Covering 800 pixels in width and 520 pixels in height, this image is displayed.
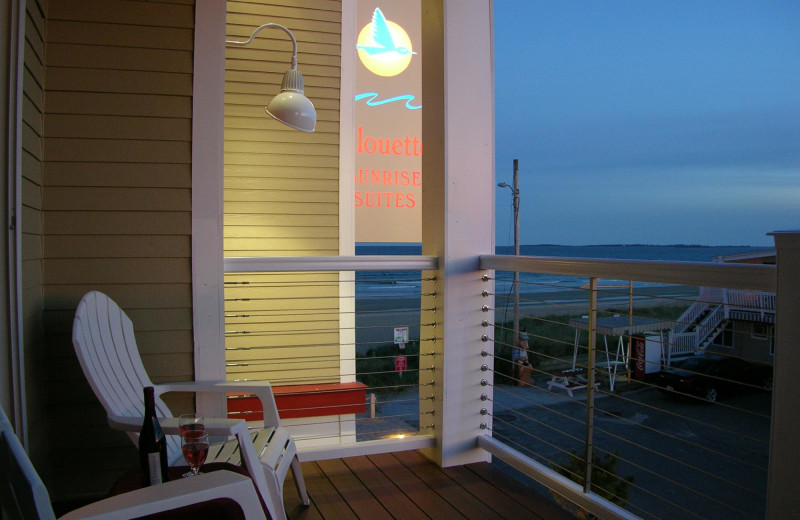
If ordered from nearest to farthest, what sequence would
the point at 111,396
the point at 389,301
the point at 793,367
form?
the point at 793,367
the point at 111,396
the point at 389,301

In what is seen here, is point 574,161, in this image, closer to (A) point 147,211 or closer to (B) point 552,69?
(B) point 552,69

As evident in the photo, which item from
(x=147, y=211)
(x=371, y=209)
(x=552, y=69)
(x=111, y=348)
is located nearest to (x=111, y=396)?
(x=111, y=348)

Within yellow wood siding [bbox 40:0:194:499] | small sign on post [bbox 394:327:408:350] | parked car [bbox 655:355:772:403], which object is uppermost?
yellow wood siding [bbox 40:0:194:499]

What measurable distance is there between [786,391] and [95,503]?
1.56 metres

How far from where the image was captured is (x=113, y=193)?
268 centimetres

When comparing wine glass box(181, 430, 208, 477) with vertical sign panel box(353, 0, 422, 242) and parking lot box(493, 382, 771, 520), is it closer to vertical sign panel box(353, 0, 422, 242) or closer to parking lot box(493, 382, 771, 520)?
vertical sign panel box(353, 0, 422, 242)

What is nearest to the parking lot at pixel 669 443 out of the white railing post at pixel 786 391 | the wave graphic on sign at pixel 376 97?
the wave graphic on sign at pixel 376 97

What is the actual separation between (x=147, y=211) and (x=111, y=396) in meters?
0.89

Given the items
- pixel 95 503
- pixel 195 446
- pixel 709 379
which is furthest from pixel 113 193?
pixel 709 379

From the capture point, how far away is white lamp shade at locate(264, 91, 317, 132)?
324 centimetres

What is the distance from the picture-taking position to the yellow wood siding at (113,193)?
262 centimetres

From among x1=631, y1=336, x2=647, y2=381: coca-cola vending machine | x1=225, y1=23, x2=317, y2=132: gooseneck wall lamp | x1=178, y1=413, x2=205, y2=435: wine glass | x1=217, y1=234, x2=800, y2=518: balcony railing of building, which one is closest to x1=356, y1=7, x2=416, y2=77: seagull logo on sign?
x1=217, y1=234, x2=800, y2=518: balcony railing of building

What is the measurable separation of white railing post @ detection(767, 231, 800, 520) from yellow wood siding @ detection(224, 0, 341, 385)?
3521mm

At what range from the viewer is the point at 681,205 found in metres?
27.4
